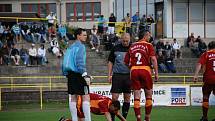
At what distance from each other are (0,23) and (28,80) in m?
7.89

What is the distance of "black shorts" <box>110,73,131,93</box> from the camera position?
51.1 ft

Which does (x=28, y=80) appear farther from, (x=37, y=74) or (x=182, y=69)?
(x=182, y=69)

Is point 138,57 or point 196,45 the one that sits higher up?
point 196,45

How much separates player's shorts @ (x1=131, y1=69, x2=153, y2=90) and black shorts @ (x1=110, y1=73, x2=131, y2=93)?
1014 millimetres

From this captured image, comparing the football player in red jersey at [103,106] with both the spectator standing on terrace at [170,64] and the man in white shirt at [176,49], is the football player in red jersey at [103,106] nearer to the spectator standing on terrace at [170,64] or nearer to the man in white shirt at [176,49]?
the spectator standing on terrace at [170,64]

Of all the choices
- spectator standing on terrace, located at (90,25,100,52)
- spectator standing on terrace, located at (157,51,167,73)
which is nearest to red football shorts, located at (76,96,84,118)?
spectator standing on terrace, located at (157,51,167,73)

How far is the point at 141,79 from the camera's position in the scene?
1451 cm

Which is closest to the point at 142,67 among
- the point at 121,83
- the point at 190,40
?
the point at 121,83

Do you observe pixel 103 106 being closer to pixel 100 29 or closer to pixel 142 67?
pixel 142 67

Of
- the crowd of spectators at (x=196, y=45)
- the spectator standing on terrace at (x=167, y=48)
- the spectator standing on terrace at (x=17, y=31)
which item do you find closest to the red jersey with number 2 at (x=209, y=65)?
the spectator standing on terrace at (x=167, y=48)

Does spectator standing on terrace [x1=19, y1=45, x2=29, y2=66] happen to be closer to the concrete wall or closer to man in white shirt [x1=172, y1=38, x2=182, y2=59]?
man in white shirt [x1=172, y1=38, x2=182, y2=59]

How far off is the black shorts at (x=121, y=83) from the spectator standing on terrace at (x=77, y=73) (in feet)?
7.69

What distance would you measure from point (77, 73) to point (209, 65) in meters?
4.16

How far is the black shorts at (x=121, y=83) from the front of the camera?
15586 millimetres
